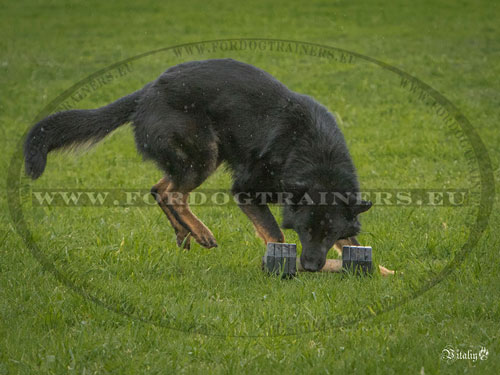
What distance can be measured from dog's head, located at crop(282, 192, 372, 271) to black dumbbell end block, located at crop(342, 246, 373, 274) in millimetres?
155

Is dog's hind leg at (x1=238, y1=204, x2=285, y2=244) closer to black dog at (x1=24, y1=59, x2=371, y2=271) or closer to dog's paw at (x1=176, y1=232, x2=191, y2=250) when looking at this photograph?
black dog at (x1=24, y1=59, x2=371, y2=271)

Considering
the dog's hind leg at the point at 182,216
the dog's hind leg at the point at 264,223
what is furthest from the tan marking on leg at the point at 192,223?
the dog's hind leg at the point at 264,223

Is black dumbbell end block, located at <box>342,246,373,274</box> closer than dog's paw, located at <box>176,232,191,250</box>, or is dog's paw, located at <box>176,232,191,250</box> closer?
black dumbbell end block, located at <box>342,246,373,274</box>

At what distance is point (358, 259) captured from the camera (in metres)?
4.23

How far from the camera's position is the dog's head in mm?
4203

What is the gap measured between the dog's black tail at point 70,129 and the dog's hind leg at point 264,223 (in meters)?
1.35

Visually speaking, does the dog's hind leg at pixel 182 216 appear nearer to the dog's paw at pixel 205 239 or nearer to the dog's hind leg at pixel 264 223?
the dog's paw at pixel 205 239

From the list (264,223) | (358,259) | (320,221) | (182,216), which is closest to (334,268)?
(358,259)

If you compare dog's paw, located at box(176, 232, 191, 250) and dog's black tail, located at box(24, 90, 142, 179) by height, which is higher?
dog's black tail, located at box(24, 90, 142, 179)

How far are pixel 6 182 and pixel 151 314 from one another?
4.32m

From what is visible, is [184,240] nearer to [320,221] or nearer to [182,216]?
[182,216]

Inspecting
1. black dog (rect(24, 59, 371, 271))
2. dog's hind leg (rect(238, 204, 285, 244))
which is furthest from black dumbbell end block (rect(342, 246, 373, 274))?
dog's hind leg (rect(238, 204, 285, 244))

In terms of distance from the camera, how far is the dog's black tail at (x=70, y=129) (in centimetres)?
467

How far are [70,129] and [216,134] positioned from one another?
4.10 feet
